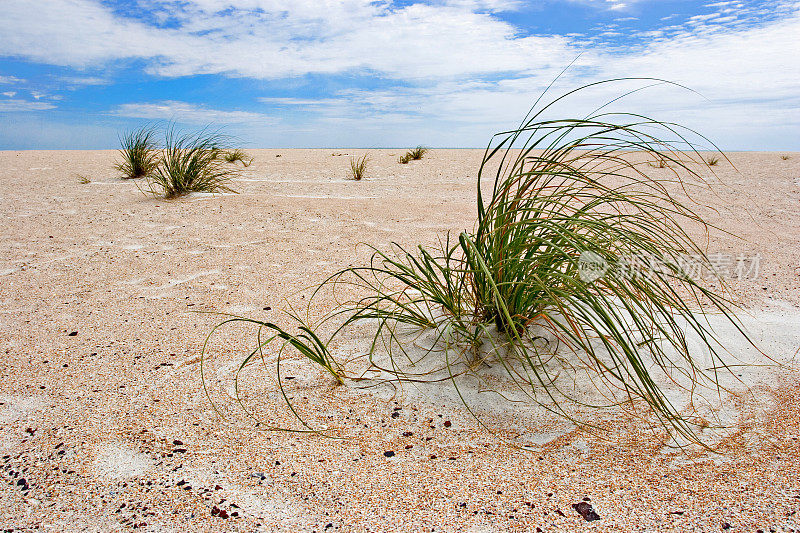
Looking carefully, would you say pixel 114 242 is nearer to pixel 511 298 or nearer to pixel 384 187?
pixel 511 298

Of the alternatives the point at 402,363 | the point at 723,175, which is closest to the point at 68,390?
the point at 402,363

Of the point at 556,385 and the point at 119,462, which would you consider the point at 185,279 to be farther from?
the point at 556,385

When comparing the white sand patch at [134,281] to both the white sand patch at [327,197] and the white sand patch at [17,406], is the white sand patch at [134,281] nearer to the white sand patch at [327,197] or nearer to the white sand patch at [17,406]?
the white sand patch at [17,406]

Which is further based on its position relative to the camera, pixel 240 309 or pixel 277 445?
pixel 240 309

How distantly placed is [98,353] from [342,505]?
123cm

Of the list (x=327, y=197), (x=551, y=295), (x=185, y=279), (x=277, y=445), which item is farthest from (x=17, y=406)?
(x=327, y=197)

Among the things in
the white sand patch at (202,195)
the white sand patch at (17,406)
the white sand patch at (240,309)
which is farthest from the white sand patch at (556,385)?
the white sand patch at (202,195)

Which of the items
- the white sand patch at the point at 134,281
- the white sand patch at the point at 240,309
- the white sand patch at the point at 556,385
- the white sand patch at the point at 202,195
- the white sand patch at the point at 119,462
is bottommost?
the white sand patch at the point at 119,462

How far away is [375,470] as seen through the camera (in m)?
1.22

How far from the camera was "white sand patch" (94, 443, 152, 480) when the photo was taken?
1236 mm

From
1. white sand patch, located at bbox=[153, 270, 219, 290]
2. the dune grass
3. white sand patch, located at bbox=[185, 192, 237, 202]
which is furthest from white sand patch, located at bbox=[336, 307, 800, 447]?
white sand patch, located at bbox=[185, 192, 237, 202]

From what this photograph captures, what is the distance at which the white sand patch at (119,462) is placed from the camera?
1236 millimetres

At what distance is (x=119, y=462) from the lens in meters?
1.27

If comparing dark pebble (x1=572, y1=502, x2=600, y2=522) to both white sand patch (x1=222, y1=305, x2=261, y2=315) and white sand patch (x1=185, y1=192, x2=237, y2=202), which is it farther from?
white sand patch (x1=185, y1=192, x2=237, y2=202)
